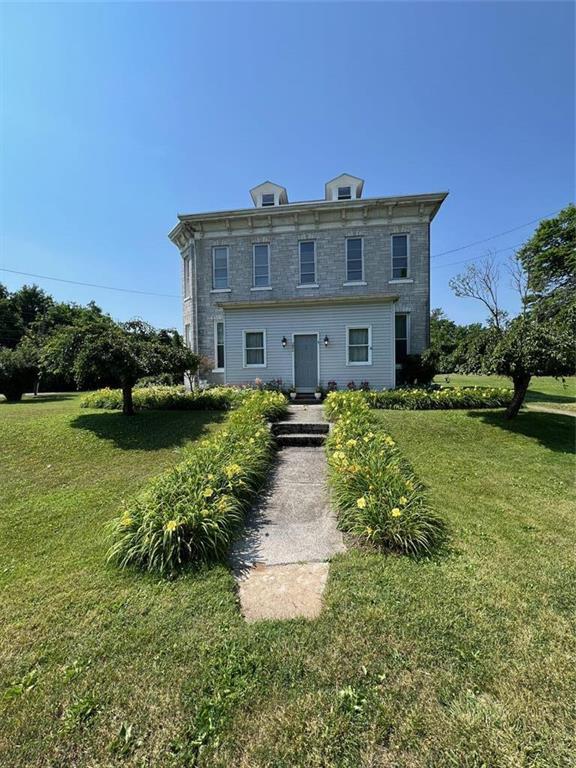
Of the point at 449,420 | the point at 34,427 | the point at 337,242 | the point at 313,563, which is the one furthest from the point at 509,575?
the point at 337,242

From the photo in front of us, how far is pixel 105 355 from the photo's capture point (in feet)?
26.3

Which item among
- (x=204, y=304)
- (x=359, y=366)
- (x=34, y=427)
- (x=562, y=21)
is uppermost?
(x=562, y=21)

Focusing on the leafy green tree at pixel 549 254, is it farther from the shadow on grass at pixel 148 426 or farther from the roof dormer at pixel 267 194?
the shadow on grass at pixel 148 426

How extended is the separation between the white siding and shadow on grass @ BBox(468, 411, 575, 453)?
4.27 metres

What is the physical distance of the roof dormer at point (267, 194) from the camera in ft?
53.6

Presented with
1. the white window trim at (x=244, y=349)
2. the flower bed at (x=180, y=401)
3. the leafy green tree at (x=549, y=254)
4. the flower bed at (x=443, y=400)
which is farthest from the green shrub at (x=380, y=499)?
the leafy green tree at (x=549, y=254)

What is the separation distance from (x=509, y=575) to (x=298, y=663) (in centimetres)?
206

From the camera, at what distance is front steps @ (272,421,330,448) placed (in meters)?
7.34

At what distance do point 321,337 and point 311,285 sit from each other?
11.7ft

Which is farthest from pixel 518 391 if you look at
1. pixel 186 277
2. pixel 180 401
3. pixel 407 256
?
pixel 186 277

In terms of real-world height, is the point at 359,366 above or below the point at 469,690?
above

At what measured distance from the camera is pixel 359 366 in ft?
41.7

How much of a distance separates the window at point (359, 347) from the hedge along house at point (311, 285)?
0.04 metres

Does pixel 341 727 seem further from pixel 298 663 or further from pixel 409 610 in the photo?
pixel 409 610
